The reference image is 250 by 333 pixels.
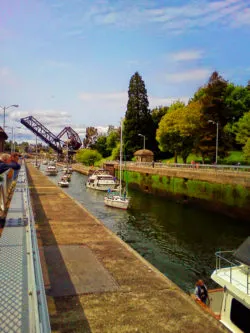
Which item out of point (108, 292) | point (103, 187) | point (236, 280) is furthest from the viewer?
point (103, 187)

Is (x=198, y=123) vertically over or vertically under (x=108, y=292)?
over

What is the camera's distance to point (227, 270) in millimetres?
11680

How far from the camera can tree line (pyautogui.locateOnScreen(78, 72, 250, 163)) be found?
6012cm

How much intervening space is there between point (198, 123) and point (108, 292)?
56980mm

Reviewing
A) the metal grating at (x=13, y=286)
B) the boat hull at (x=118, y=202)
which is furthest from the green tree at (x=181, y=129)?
the metal grating at (x=13, y=286)

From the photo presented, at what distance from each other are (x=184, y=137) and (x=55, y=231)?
50.4m

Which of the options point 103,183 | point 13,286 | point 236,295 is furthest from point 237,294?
point 103,183

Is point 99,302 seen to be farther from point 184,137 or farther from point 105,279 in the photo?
point 184,137

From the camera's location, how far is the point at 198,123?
6350 cm

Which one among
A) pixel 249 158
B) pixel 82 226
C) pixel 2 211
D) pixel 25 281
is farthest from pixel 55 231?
pixel 249 158

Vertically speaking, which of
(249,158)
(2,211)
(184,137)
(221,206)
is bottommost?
(221,206)

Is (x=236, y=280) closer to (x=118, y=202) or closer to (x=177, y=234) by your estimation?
(x=177, y=234)

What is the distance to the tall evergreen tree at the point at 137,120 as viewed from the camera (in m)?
89.4

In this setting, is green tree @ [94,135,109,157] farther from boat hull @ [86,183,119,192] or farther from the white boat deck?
the white boat deck
